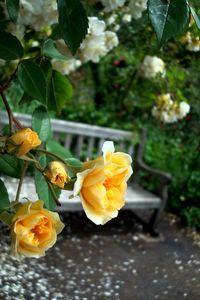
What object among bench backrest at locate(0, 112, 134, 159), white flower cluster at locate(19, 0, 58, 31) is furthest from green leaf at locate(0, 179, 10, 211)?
bench backrest at locate(0, 112, 134, 159)

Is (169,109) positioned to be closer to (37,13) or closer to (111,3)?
(111,3)

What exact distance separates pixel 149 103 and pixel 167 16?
378cm

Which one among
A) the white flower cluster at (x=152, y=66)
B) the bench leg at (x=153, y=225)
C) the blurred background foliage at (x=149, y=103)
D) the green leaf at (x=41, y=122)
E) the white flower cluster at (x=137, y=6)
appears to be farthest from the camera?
the bench leg at (x=153, y=225)

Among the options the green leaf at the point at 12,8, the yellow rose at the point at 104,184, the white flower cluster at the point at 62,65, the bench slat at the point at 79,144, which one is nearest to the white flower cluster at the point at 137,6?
the white flower cluster at the point at 62,65

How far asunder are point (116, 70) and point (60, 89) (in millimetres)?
4809

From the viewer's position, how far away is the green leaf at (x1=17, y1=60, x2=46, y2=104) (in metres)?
1.06

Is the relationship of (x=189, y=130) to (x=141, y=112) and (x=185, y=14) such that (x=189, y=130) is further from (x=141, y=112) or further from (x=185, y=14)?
(x=185, y=14)

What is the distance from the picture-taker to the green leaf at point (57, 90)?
128cm

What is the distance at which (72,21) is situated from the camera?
0.97 metres

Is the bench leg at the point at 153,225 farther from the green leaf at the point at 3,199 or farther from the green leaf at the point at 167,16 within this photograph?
the green leaf at the point at 167,16

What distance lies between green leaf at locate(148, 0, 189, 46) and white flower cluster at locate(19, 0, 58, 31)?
0.60 m

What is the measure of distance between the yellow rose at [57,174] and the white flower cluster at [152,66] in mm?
2457

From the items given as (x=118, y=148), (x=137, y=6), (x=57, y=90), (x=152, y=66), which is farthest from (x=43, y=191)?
(x=118, y=148)

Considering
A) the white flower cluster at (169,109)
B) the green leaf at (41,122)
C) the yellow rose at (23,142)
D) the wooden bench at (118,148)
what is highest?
the yellow rose at (23,142)
